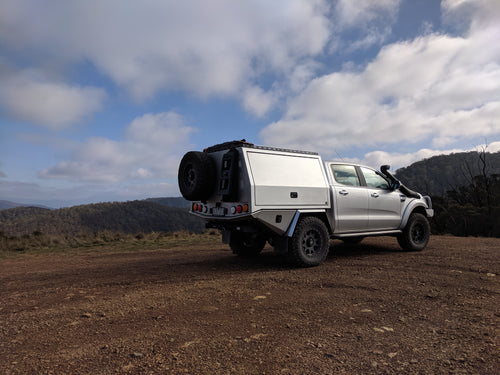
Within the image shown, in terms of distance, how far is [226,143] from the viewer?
238 inches

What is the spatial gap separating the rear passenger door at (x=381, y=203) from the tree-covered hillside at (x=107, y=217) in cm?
4100

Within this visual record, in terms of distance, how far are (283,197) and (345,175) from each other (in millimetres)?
1963

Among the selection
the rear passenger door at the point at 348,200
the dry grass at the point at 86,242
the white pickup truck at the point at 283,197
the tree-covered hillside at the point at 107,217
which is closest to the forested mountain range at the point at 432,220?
the tree-covered hillside at the point at 107,217

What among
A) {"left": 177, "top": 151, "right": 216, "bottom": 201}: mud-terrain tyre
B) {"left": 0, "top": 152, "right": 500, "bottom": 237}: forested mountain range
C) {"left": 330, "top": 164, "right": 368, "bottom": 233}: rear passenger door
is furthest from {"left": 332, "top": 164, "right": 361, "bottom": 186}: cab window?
{"left": 0, "top": 152, "right": 500, "bottom": 237}: forested mountain range

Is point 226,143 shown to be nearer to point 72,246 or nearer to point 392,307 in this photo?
point 392,307

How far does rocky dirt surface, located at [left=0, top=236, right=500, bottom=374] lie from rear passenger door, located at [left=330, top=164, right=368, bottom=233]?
38.3 inches

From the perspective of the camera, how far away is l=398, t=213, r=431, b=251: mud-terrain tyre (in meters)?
7.75

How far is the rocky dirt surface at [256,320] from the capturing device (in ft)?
8.33

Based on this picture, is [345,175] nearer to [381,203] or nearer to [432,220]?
[381,203]

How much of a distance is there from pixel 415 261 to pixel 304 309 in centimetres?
386

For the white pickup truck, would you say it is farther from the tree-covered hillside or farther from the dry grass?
the tree-covered hillside

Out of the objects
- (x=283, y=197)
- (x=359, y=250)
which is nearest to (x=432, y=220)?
(x=359, y=250)

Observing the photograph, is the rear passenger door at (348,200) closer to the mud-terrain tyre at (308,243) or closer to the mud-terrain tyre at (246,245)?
the mud-terrain tyre at (308,243)

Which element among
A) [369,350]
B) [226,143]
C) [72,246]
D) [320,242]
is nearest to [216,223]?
[226,143]
